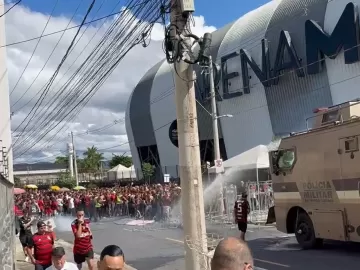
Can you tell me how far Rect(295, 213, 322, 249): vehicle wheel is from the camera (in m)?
15.3

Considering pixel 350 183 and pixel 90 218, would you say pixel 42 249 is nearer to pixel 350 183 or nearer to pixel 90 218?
pixel 350 183

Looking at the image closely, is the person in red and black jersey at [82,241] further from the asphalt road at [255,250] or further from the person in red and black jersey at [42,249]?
the asphalt road at [255,250]

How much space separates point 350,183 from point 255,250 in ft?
13.5

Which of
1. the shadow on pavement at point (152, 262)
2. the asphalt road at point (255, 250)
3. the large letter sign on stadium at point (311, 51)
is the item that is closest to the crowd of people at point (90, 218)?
the asphalt road at point (255, 250)

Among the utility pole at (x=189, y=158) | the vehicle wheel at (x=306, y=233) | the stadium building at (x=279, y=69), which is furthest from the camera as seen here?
the stadium building at (x=279, y=69)

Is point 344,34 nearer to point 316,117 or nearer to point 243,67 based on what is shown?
point 243,67

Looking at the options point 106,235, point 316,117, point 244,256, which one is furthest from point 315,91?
point 244,256

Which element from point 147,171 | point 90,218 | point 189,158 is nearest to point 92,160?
point 147,171

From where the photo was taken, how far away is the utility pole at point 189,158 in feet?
30.0

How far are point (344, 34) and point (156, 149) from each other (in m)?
36.2

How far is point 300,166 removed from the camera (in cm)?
1539

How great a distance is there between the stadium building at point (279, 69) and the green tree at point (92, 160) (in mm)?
65777

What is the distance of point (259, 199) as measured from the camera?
85.3 ft

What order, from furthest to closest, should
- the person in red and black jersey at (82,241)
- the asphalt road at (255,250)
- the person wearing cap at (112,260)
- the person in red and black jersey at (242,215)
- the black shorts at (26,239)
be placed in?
the person in red and black jersey at (242,215), the black shorts at (26,239), the asphalt road at (255,250), the person in red and black jersey at (82,241), the person wearing cap at (112,260)
